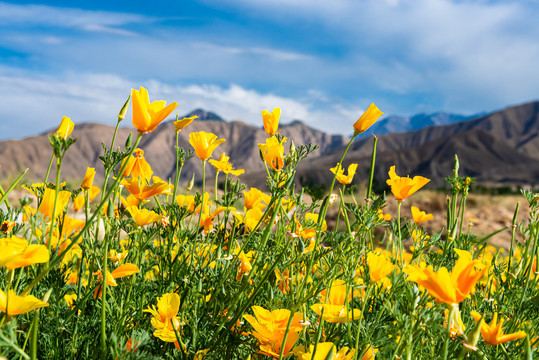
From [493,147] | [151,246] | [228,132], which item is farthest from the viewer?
[228,132]

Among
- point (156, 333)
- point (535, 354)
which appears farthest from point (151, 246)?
point (535, 354)

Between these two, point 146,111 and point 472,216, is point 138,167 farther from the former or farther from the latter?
point 472,216

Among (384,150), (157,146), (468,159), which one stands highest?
(384,150)

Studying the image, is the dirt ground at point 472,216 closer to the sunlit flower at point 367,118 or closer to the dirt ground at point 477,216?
the dirt ground at point 477,216

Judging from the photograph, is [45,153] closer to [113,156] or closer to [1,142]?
[1,142]

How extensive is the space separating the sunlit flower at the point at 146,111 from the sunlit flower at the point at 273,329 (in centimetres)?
44

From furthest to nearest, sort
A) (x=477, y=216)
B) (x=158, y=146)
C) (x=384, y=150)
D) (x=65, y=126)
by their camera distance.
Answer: (x=158, y=146) < (x=384, y=150) < (x=477, y=216) < (x=65, y=126)

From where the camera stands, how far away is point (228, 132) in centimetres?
14038

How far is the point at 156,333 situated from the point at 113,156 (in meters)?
0.40

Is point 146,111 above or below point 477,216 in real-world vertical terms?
above

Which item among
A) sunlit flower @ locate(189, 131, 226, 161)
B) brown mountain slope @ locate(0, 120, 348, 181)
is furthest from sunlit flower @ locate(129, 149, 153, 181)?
brown mountain slope @ locate(0, 120, 348, 181)

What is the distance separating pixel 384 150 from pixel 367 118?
11386 centimetres

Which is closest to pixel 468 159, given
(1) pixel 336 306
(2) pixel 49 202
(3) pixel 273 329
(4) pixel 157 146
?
(1) pixel 336 306

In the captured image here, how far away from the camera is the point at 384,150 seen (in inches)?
4345
